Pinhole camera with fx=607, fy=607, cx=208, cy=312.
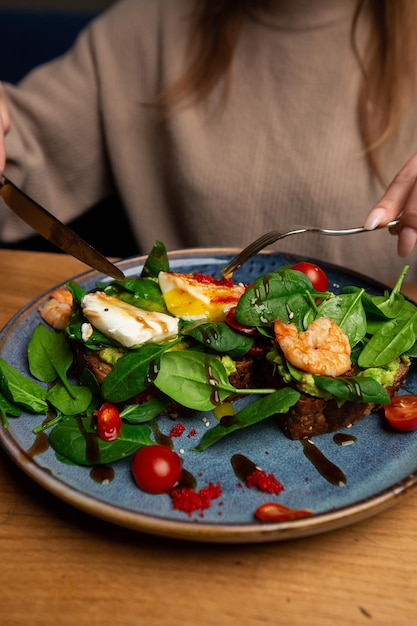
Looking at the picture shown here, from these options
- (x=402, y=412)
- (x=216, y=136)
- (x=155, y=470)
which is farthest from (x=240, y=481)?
(x=216, y=136)

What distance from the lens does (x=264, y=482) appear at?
1.20 meters

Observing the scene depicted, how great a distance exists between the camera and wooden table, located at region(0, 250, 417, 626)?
1004 millimetres

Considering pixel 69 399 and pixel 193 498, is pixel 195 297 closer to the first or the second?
pixel 69 399

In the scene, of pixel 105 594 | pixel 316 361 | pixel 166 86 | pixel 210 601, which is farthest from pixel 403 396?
pixel 166 86

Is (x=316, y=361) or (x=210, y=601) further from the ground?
(x=316, y=361)

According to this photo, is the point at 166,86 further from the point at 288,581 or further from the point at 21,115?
the point at 288,581

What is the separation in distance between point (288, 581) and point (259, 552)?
3.0 inches

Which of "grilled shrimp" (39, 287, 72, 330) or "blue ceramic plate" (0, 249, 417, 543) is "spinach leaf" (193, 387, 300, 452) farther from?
"grilled shrimp" (39, 287, 72, 330)

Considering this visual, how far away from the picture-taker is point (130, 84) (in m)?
2.70

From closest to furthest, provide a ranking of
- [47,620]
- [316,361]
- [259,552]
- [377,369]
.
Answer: [47,620] < [259,552] < [316,361] < [377,369]

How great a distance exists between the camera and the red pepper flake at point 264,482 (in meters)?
1.19

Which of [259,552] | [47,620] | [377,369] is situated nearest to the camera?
[47,620]

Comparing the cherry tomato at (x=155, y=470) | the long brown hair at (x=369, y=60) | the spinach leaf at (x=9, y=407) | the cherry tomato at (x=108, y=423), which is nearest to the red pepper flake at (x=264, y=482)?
the cherry tomato at (x=155, y=470)

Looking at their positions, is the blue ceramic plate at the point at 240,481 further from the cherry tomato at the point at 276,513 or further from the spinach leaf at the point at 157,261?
the spinach leaf at the point at 157,261
